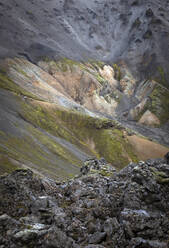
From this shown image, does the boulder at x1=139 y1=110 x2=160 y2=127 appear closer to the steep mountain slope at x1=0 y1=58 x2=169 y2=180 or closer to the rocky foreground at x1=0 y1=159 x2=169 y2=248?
→ the steep mountain slope at x1=0 y1=58 x2=169 y2=180

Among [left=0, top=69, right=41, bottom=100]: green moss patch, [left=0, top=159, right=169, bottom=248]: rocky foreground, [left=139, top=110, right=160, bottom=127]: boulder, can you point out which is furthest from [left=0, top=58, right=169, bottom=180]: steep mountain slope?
[left=0, top=159, right=169, bottom=248]: rocky foreground

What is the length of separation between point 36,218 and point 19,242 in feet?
9.78

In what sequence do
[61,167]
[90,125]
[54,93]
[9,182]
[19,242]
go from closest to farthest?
[19,242], [9,182], [61,167], [90,125], [54,93]

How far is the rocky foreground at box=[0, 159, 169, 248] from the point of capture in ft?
44.5

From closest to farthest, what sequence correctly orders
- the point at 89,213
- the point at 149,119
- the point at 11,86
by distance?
1. the point at 89,213
2. the point at 11,86
3. the point at 149,119

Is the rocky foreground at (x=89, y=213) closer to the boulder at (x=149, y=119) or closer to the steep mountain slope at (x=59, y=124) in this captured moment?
the steep mountain slope at (x=59, y=124)

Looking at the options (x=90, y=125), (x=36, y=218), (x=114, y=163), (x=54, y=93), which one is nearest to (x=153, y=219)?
(x=36, y=218)

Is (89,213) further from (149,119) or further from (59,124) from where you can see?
(149,119)

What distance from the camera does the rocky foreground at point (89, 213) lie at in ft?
44.5

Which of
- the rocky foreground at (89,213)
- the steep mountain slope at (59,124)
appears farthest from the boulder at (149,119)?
the rocky foreground at (89,213)

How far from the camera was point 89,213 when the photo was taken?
17531 millimetres

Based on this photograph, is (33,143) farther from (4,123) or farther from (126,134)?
(126,134)

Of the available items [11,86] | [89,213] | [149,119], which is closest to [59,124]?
[11,86]

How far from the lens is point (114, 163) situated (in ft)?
335
